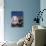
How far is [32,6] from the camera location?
212 inches

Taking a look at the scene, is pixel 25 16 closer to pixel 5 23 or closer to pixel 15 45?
pixel 5 23

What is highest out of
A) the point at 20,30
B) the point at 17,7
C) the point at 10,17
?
the point at 17,7

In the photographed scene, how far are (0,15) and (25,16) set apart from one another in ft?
3.25

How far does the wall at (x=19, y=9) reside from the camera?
17.6 ft

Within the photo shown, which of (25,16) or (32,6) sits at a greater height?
(32,6)

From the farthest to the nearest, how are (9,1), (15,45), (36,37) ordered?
(9,1) → (15,45) → (36,37)

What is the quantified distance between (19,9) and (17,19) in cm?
40

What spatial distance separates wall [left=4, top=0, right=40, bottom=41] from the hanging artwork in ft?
0.39

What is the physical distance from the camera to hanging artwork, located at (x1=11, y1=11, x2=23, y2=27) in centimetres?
541

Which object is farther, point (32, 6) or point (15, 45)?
point (32, 6)

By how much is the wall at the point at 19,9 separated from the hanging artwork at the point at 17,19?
12 centimetres

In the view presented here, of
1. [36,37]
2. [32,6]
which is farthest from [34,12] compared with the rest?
[36,37]

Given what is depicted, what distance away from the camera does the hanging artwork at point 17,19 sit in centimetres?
541

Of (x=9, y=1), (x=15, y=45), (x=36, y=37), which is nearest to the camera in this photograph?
(x=36, y=37)
